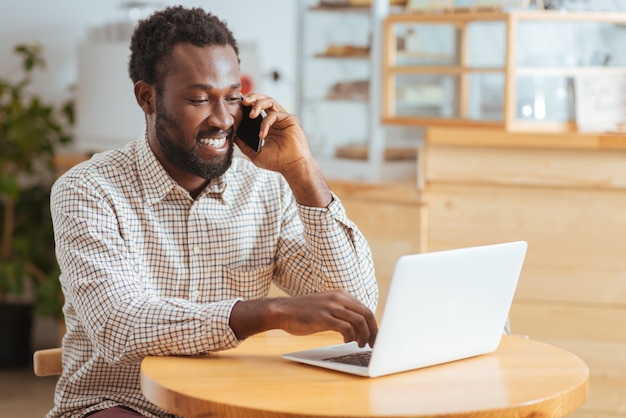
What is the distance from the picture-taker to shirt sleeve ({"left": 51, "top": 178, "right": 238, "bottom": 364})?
1596 millimetres

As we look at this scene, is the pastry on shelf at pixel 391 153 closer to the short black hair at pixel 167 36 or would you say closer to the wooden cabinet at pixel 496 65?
the wooden cabinet at pixel 496 65

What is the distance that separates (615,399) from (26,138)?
2.62 m

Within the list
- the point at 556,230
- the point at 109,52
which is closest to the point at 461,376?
the point at 556,230

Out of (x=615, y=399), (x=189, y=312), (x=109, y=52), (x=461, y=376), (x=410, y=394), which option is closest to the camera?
(x=410, y=394)

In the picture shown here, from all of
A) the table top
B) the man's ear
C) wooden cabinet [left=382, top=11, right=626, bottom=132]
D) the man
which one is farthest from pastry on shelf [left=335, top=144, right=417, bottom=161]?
the table top

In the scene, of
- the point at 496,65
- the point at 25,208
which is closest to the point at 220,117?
the point at 496,65

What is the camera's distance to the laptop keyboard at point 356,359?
1.52 metres

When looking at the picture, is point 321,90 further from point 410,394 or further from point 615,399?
point 410,394

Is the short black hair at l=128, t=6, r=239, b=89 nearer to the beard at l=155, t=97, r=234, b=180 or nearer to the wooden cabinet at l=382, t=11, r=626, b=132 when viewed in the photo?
the beard at l=155, t=97, r=234, b=180

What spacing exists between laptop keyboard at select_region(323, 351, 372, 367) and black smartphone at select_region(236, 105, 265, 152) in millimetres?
570

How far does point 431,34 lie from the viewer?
3.39 m

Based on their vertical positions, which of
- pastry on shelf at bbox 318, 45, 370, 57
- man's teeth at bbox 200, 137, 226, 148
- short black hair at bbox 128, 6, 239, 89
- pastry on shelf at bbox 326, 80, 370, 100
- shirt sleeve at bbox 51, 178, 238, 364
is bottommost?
shirt sleeve at bbox 51, 178, 238, 364

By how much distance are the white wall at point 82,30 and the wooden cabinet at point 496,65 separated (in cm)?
125

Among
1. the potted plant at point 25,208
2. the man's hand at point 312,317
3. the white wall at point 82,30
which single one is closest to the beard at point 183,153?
the man's hand at point 312,317
